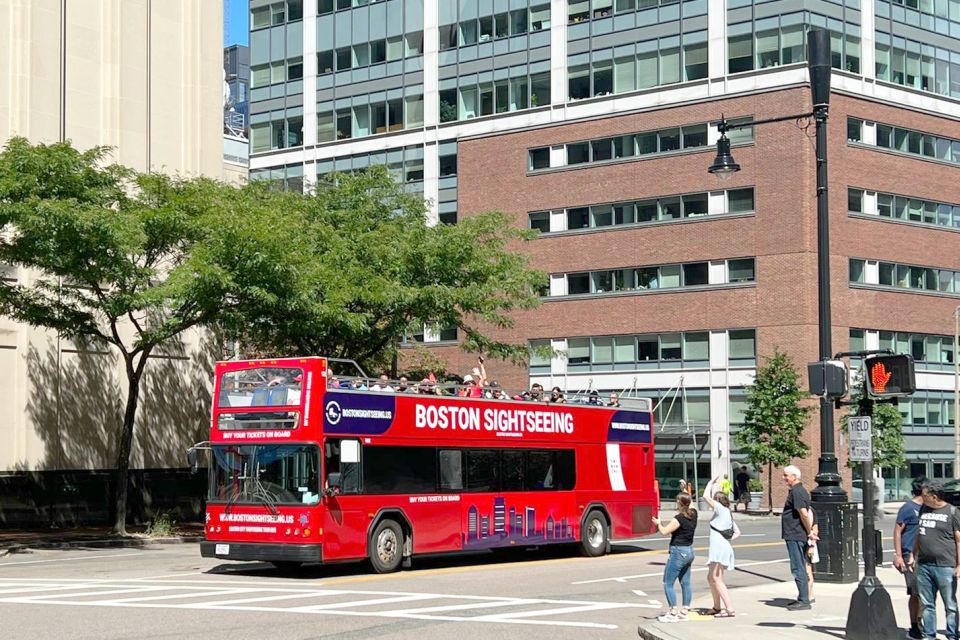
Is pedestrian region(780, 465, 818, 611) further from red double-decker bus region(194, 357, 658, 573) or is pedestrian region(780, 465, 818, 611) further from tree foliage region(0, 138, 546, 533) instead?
tree foliage region(0, 138, 546, 533)

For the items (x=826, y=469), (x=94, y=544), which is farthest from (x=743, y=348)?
(x=826, y=469)

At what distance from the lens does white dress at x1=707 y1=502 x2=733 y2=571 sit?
1688 centimetres

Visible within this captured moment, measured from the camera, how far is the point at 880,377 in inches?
630

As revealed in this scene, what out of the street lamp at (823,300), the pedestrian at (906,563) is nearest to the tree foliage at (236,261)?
the street lamp at (823,300)

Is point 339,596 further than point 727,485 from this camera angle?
No

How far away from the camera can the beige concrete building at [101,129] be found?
37.5 metres

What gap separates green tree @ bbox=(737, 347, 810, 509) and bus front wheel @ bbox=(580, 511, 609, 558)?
25.8 m

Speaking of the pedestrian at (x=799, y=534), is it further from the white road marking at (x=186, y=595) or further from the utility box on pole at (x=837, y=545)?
the white road marking at (x=186, y=595)

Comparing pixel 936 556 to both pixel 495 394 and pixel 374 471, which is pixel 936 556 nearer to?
pixel 374 471

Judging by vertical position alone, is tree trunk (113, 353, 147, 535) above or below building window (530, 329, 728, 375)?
below

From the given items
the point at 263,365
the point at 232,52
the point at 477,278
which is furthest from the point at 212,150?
the point at 232,52

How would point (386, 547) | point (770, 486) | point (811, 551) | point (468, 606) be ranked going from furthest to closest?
point (770, 486), point (386, 547), point (468, 606), point (811, 551)

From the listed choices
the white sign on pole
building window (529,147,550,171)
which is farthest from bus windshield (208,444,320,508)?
building window (529,147,550,171)

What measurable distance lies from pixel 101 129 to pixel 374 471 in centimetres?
2081
